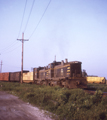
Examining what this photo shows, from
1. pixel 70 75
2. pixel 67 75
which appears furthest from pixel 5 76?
pixel 70 75

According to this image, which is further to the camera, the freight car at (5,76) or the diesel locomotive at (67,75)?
the freight car at (5,76)

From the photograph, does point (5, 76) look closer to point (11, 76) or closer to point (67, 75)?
point (11, 76)

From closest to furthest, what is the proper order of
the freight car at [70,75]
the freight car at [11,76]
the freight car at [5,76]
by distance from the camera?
the freight car at [70,75], the freight car at [11,76], the freight car at [5,76]

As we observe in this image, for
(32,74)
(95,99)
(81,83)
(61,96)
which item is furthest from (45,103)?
(32,74)

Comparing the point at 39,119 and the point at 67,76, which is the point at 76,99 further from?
the point at 67,76

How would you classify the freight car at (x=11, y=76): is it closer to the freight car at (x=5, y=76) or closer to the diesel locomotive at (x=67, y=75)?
the freight car at (x=5, y=76)

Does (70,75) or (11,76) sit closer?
(70,75)

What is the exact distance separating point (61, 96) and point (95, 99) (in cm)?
226

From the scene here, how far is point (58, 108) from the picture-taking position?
758cm

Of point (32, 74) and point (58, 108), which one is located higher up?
point (32, 74)

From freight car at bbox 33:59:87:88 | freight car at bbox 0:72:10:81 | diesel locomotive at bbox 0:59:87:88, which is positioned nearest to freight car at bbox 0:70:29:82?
freight car at bbox 0:72:10:81

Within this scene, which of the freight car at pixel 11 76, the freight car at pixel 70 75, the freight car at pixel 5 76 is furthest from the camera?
the freight car at pixel 5 76

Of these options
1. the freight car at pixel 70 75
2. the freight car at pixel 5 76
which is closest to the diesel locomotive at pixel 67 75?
the freight car at pixel 70 75

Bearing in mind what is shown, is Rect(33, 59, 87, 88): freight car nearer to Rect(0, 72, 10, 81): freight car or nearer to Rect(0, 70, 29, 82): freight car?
Rect(0, 70, 29, 82): freight car
